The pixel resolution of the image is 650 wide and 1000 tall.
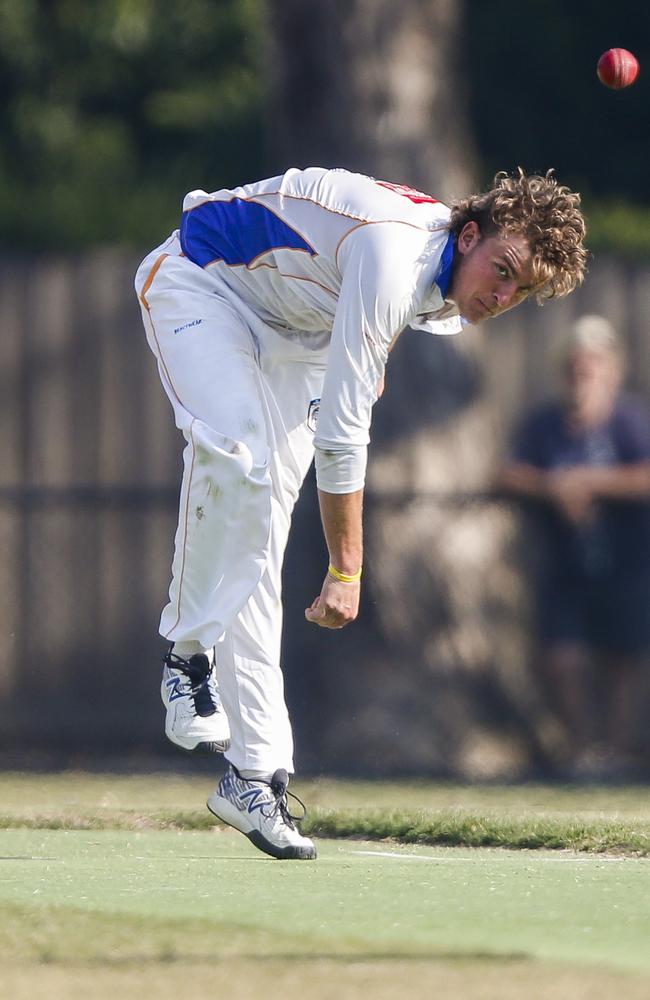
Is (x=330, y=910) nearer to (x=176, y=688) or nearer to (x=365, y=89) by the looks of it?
(x=176, y=688)

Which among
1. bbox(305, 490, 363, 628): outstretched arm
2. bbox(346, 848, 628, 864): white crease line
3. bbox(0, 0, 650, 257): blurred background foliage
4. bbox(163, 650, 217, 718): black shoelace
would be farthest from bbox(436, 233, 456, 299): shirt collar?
bbox(0, 0, 650, 257): blurred background foliage

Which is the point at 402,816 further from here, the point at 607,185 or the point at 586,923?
the point at 607,185

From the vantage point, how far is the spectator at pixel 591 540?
28.8 feet

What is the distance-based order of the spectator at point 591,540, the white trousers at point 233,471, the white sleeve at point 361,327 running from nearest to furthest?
1. the white sleeve at point 361,327
2. the white trousers at point 233,471
3. the spectator at point 591,540

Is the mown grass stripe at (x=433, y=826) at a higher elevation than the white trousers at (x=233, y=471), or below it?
below

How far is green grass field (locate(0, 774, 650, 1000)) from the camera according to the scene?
10.4ft

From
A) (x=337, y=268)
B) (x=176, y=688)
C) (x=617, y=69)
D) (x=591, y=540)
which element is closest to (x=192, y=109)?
(x=591, y=540)

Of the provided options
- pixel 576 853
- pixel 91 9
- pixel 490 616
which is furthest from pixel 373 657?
pixel 91 9

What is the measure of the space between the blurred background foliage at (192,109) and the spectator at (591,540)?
2.10 meters

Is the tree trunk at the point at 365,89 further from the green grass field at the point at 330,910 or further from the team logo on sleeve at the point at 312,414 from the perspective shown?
the team logo on sleeve at the point at 312,414

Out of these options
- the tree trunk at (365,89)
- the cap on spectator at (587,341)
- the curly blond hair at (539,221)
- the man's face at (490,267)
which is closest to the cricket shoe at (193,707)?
the man's face at (490,267)

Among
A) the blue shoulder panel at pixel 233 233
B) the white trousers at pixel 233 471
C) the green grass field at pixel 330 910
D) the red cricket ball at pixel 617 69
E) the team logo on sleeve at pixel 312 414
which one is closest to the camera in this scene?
the green grass field at pixel 330 910

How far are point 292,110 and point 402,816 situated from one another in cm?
509

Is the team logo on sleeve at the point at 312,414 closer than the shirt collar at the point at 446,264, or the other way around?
the shirt collar at the point at 446,264
